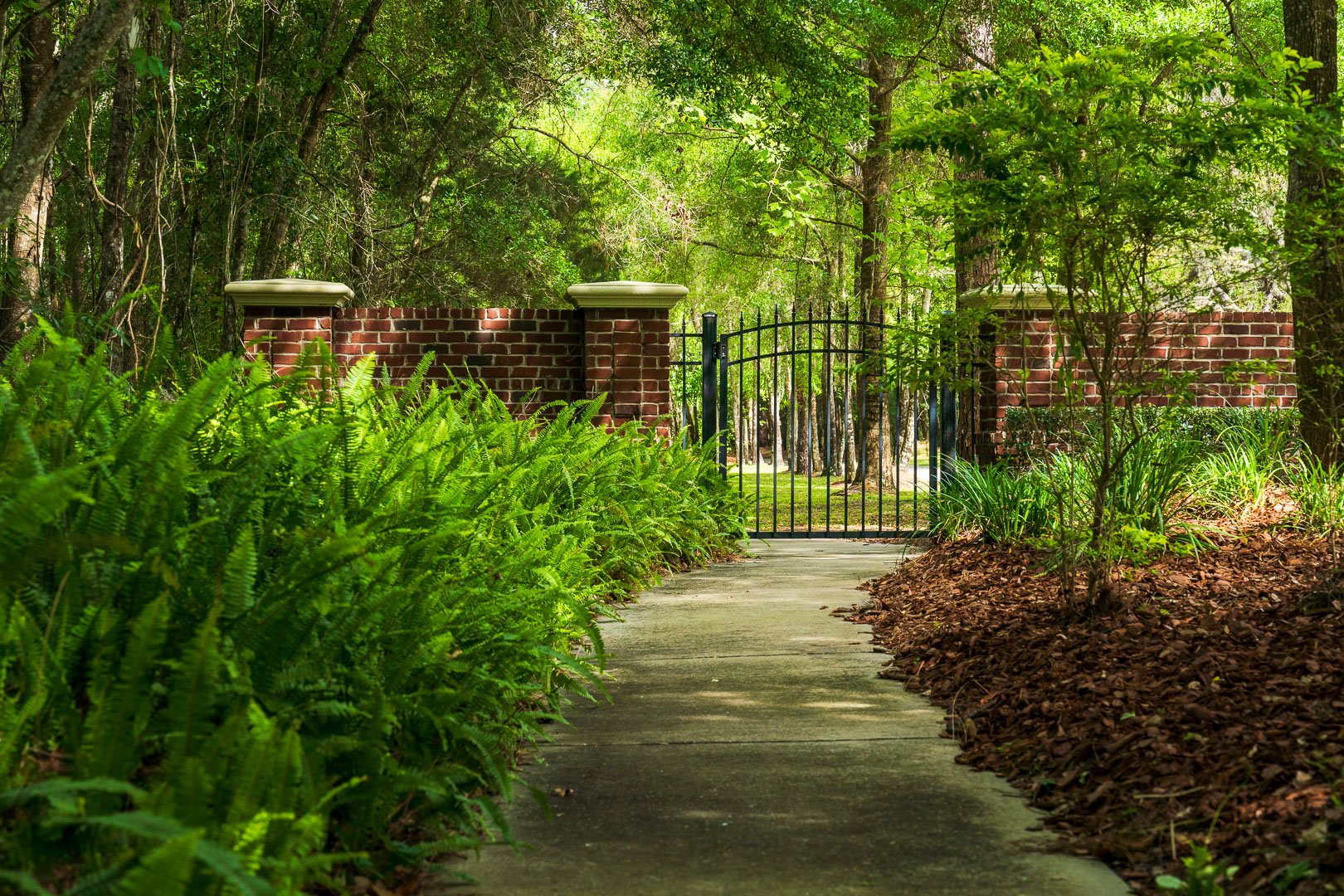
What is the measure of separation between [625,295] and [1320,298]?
5.18m

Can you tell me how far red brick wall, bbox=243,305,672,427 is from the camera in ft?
32.9

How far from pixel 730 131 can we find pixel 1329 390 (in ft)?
47.9

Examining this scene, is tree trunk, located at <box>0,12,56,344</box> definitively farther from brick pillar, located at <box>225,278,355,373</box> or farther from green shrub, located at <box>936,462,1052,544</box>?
green shrub, located at <box>936,462,1052,544</box>

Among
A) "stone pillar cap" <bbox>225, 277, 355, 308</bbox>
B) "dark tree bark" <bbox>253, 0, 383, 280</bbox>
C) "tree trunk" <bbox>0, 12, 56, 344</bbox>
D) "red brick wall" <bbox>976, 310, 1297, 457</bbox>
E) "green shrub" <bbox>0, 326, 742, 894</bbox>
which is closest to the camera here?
"green shrub" <bbox>0, 326, 742, 894</bbox>

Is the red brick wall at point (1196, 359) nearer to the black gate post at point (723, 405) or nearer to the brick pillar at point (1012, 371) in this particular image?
the brick pillar at point (1012, 371)

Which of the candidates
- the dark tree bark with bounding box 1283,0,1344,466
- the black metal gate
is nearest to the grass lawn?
the black metal gate

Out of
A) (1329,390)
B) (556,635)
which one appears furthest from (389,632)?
(1329,390)

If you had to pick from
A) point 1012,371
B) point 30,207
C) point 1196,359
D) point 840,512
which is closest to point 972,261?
point 1012,371

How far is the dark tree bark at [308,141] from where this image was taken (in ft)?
42.7

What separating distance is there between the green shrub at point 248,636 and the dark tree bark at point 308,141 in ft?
29.3

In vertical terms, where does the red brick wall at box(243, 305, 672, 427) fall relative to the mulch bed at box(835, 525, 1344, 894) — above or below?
above

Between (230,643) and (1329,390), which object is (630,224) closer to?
(1329,390)

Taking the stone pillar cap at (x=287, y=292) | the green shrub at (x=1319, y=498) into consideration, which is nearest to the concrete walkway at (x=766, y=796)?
the green shrub at (x=1319, y=498)

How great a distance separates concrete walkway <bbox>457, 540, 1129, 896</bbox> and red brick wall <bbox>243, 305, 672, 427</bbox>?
459cm
